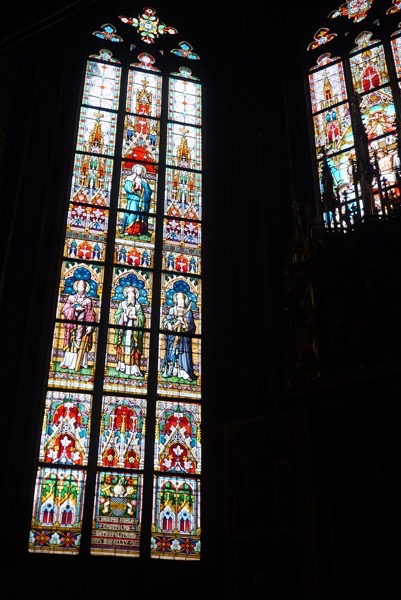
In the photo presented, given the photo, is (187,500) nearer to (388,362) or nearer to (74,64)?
(388,362)

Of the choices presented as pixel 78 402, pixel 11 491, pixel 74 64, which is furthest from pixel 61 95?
pixel 11 491

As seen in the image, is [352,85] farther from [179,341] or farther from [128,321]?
[128,321]

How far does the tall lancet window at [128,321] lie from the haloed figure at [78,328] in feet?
0.04

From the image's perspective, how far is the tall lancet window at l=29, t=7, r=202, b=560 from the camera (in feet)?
25.5

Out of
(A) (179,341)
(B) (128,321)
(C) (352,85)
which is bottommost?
(A) (179,341)

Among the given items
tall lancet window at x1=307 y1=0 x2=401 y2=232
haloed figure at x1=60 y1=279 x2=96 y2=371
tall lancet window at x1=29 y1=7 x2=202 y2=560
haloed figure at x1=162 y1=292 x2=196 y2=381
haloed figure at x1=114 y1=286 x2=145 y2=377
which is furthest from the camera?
tall lancet window at x1=307 y1=0 x2=401 y2=232

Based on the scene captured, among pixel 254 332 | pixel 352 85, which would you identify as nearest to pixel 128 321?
pixel 254 332

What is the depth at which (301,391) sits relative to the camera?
22.1ft

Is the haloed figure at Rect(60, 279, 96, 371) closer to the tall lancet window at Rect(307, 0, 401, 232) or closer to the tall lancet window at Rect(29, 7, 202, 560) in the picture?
the tall lancet window at Rect(29, 7, 202, 560)

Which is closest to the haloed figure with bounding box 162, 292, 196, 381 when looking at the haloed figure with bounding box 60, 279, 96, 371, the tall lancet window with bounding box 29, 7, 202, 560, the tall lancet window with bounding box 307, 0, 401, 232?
the tall lancet window with bounding box 29, 7, 202, 560

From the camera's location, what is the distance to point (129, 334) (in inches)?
347

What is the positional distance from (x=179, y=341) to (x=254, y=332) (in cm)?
84

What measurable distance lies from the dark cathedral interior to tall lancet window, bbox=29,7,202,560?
0.57 feet

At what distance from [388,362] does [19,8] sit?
3.89 metres
